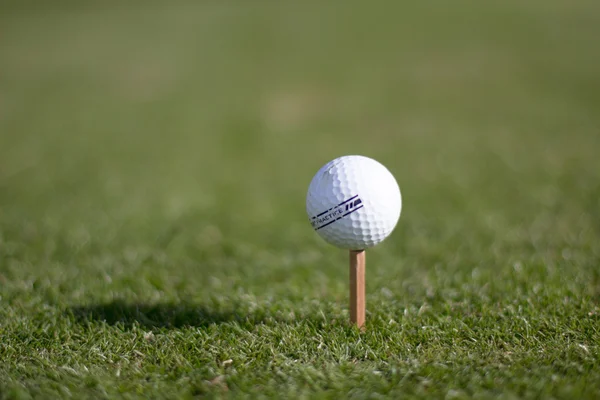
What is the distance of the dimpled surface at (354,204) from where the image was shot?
363 cm

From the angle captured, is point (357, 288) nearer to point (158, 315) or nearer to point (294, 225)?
point (158, 315)

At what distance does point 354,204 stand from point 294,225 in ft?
9.26

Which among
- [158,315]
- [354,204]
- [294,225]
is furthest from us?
[294,225]

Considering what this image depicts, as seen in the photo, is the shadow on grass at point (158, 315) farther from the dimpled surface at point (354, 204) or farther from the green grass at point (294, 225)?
the dimpled surface at point (354, 204)

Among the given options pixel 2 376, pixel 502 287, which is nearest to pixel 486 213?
pixel 502 287

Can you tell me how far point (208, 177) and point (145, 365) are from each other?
506 centimetres

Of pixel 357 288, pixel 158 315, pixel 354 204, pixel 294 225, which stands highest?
pixel 354 204

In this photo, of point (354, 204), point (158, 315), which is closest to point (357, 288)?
point (354, 204)

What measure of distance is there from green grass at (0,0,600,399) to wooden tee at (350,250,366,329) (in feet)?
0.38

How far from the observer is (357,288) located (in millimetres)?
3697

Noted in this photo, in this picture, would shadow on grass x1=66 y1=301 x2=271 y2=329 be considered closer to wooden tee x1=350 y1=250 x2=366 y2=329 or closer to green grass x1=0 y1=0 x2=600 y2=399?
green grass x1=0 y1=0 x2=600 y2=399

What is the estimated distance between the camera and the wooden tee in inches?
146

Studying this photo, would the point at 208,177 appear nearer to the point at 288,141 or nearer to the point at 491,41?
the point at 288,141

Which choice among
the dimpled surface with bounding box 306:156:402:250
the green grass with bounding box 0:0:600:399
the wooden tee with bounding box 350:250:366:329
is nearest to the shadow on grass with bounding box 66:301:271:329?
the green grass with bounding box 0:0:600:399
